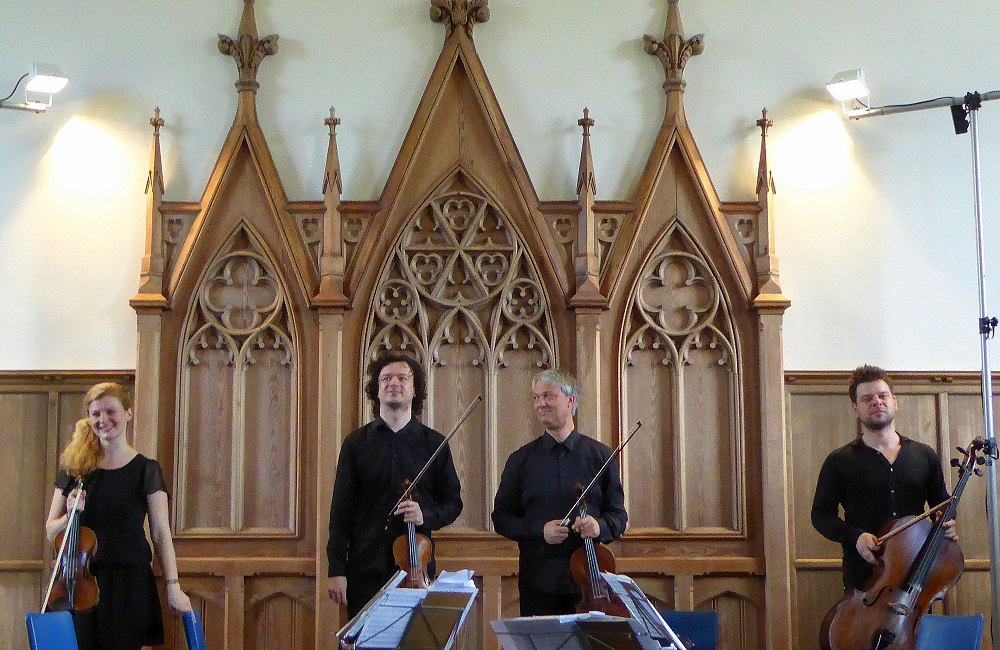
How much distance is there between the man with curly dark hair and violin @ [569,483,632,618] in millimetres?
615

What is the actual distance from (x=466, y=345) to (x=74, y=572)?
8.06 feet

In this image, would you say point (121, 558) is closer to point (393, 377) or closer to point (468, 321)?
point (393, 377)

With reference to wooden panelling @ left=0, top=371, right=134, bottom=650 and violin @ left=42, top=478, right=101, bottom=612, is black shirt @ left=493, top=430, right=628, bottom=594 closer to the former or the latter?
violin @ left=42, top=478, right=101, bottom=612

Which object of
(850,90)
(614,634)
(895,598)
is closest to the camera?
(614,634)

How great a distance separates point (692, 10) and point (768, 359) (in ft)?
7.12

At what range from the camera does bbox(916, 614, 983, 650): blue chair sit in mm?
4004

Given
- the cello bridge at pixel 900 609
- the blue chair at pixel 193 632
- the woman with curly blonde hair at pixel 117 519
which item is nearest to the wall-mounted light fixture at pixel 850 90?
the cello bridge at pixel 900 609

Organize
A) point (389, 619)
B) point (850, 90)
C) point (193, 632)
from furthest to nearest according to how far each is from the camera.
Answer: point (850, 90) < point (193, 632) < point (389, 619)

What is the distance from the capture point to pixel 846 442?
598cm

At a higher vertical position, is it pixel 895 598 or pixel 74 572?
pixel 74 572

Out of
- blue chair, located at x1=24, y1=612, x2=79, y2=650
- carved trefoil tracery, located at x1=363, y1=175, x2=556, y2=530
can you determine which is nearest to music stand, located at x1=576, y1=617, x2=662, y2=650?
blue chair, located at x1=24, y1=612, x2=79, y2=650

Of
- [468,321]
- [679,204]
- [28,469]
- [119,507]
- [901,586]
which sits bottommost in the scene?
[901,586]

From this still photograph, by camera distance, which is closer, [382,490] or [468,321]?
[382,490]

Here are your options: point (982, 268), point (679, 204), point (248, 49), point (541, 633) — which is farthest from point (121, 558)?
point (982, 268)
